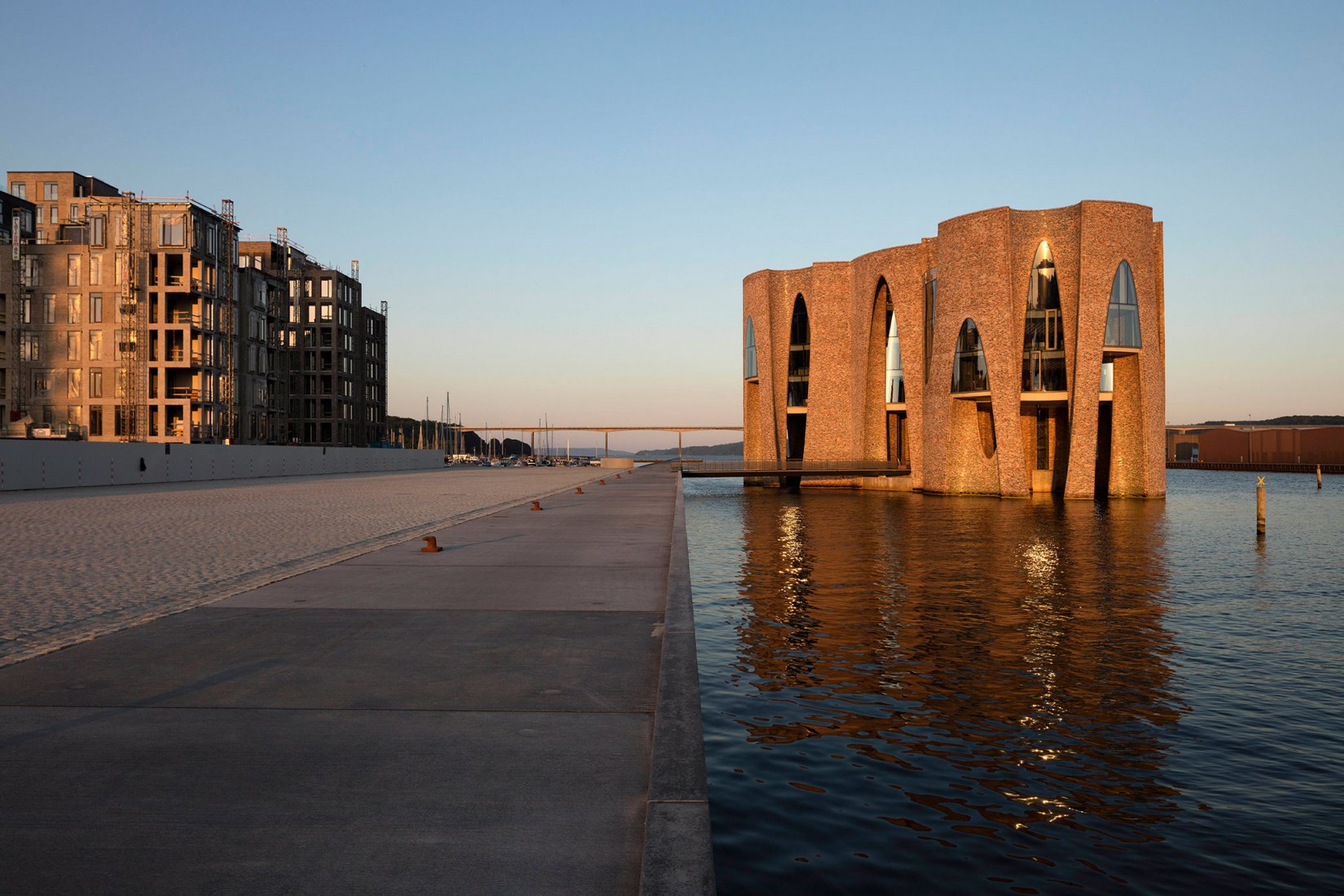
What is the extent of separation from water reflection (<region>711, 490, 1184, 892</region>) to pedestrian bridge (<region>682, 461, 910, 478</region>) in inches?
1618

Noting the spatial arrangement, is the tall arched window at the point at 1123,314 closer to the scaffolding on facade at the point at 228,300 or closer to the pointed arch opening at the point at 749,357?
the pointed arch opening at the point at 749,357

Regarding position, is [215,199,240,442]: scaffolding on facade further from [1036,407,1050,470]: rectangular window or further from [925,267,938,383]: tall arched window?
[1036,407,1050,470]: rectangular window

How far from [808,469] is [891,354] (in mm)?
13021

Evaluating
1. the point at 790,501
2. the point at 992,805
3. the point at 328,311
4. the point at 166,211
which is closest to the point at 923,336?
the point at 790,501

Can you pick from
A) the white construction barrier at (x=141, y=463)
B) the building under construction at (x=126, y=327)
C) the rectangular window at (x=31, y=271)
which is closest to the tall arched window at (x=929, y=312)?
the white construction barrier at (x=141, y=463)

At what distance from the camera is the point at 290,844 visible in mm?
4535

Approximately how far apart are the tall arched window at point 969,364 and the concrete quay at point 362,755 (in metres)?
49.8

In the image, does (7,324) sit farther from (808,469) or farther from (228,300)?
(808,469)

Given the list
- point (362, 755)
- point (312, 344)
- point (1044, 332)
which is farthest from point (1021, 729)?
point (312, 344)

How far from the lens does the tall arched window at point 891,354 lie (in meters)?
70.1

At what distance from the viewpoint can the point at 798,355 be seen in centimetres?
7994

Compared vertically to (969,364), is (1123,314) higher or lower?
higher

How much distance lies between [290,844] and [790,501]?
51.5 metres

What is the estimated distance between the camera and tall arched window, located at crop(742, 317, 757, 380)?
84688 mm
